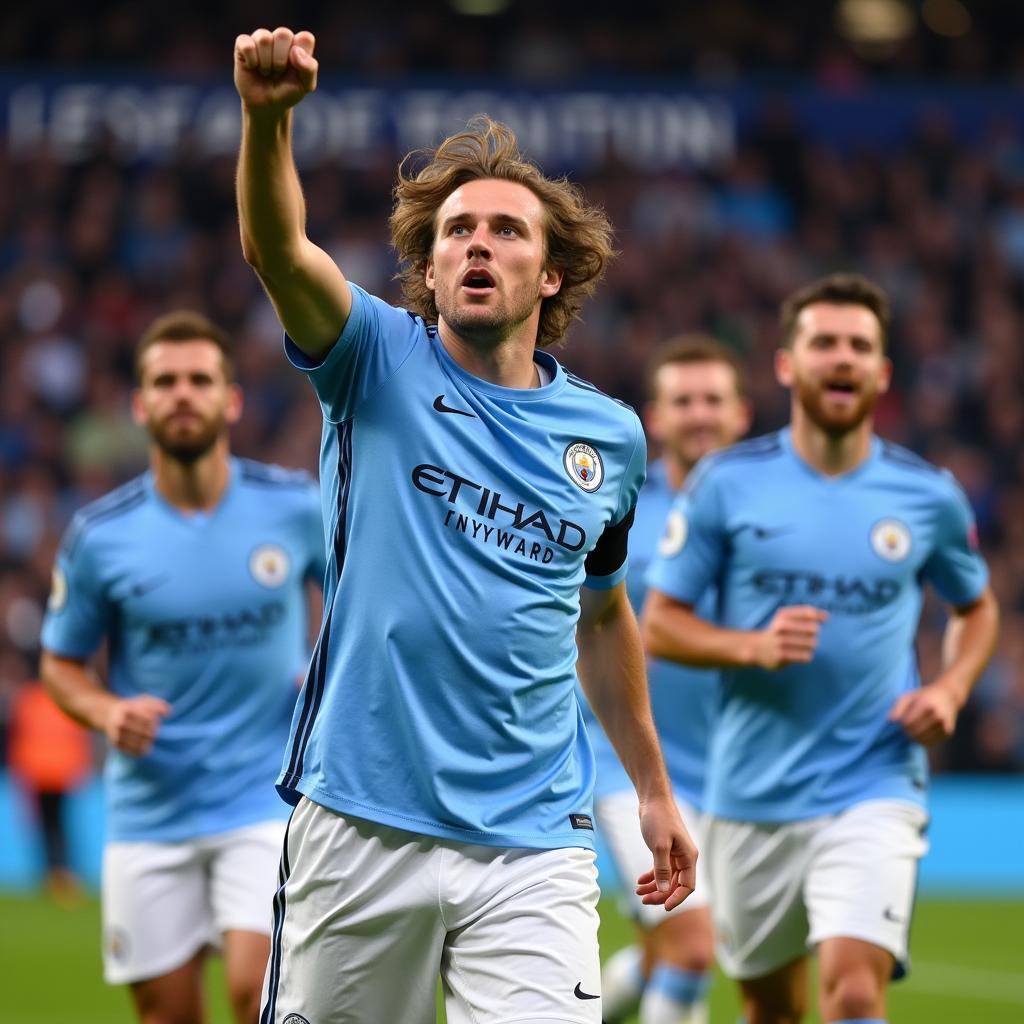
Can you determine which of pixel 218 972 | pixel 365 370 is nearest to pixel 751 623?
pixel 365 370

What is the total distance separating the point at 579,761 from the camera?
163 inches

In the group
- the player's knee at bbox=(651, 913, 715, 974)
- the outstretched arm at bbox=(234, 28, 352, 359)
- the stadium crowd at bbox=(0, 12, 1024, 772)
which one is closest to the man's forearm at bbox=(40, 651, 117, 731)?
the player's knee at bbox=(651, 913, 715, 974)

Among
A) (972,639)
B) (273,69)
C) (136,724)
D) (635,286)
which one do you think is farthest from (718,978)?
(635,286)

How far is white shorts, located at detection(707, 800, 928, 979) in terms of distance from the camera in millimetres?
5508

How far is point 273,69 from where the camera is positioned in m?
3.29

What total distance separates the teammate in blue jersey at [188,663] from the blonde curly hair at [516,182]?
1810 millimetres

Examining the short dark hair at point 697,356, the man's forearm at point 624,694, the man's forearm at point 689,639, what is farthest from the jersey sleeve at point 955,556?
the man's forearm at point 624,694

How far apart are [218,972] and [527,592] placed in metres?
7.32

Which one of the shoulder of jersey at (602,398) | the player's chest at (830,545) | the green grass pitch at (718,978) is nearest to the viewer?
the shoulder of jersey at (602,398)

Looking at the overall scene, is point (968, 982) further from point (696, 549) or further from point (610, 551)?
point (610, 551)

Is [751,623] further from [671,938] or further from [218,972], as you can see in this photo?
[218,972]

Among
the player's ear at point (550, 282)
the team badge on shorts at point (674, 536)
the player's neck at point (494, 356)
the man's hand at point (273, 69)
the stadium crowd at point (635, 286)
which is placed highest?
the stadium crowd at point (635, 286)

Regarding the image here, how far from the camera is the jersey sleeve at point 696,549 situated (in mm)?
6102

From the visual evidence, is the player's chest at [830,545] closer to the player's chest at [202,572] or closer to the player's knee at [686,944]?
the player's knee at [686,944]
